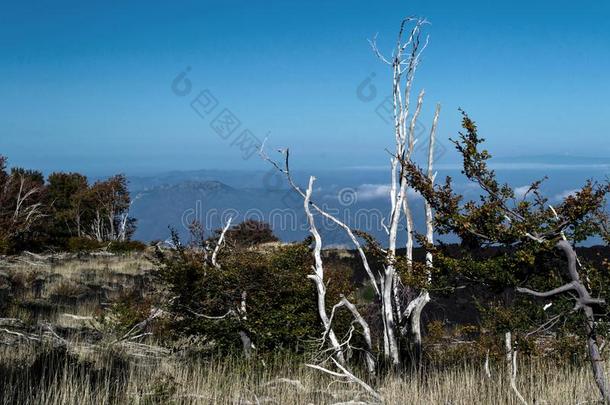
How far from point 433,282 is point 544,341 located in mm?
4761

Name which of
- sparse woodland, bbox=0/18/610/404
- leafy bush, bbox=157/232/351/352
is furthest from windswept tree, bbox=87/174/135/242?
leafy bush, bbox=157/232/351/352

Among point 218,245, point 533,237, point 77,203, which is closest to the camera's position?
point 533,237

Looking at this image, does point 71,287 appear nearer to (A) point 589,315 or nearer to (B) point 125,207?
(A) point 589,315

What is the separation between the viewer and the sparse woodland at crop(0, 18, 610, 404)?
16.4 ft

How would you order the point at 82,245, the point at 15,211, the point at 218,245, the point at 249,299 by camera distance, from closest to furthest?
the point at 249,299, the point at 218,245, the point at 15,211, the point at 82,245

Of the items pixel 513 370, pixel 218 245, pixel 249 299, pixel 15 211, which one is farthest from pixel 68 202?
pixel 513 370

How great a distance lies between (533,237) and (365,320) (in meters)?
5.27

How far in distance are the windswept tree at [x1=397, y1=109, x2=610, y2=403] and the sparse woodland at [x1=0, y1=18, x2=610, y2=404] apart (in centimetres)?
1

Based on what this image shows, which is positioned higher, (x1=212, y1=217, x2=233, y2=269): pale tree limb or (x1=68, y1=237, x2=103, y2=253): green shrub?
(x1=212, y1=217, x2=233, y2=269): pale tree limb

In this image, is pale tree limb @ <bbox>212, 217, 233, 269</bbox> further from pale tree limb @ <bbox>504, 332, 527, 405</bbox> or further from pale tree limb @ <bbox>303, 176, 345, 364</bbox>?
pale tree limb @ <bbox>504, 332, 527, 405</bbox>

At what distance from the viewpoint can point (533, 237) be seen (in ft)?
15.6

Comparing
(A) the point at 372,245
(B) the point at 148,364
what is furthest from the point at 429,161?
(B) the point at 148,364

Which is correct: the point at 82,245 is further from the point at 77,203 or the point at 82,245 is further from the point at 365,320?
the point at 365,320

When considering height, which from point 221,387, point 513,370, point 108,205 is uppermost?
point 108,205
